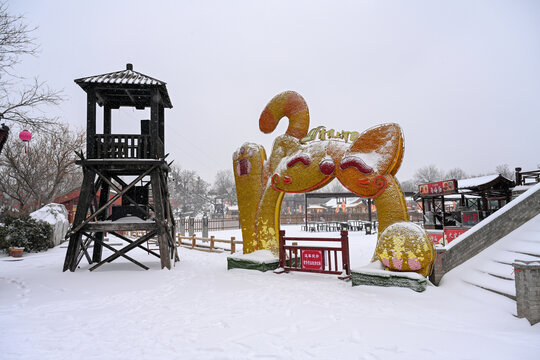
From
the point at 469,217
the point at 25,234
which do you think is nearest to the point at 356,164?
the point at 469,217

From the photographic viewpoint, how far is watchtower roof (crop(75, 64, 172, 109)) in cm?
946

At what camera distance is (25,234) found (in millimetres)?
13883

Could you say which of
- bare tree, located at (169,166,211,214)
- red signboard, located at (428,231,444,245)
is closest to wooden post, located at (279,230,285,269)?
red signboard, located at (428,231,444,245)

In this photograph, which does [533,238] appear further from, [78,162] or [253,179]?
[78,162]

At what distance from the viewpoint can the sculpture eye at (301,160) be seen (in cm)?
818

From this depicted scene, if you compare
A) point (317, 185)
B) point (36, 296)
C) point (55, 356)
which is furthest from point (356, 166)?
point (36, 296)

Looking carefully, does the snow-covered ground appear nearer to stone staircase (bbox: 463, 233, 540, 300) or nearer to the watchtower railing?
stone staircase (bbox: 463, 233, 540, 300)

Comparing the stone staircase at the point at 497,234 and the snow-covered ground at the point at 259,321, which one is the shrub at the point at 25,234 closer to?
the snow-covered ground at the point at 259,321

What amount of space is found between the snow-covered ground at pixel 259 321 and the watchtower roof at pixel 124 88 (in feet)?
18.9

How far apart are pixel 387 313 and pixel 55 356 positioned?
4.56 m

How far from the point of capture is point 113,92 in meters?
10.4

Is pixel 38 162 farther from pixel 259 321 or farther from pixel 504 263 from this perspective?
pixel 504 263

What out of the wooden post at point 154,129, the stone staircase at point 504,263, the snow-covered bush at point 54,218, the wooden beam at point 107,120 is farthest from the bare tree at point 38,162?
the stone staircase at point 504,263

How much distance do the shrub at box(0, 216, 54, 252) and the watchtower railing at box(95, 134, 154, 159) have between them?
25.0 ft
